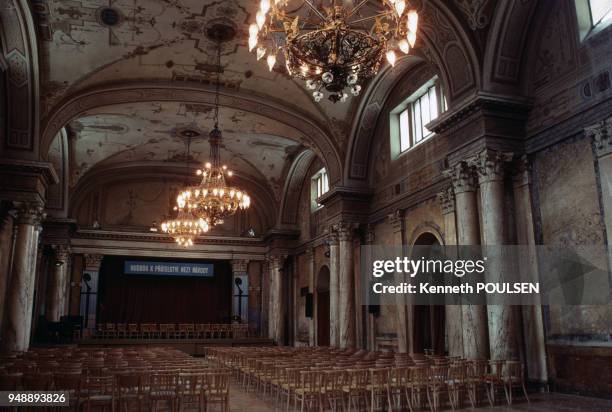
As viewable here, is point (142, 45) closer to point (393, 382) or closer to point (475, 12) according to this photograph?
point (475, 12)

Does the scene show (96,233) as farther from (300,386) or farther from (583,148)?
(583,148)

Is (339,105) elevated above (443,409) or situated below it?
above

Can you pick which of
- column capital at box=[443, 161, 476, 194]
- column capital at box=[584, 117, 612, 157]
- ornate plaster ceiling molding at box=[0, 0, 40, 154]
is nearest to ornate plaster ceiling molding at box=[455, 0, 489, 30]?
column capital at box=[443, 161, 476, 194]

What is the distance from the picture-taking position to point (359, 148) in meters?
15.2

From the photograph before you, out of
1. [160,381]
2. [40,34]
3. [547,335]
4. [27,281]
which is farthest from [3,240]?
[547,335]

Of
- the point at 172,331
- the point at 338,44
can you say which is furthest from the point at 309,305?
the point at 338,44

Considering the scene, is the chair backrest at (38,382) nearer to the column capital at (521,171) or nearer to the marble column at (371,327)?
the column capital at (521,171)

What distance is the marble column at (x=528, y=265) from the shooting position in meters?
8.73

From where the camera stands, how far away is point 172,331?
72.6ft

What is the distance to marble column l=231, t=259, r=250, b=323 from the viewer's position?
2309cm

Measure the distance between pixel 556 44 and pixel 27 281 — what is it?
479 inches

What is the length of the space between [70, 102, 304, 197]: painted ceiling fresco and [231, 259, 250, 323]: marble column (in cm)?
395

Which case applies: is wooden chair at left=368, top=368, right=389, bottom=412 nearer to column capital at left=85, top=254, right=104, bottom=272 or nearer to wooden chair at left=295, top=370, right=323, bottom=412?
wooden chair at left=295, top=370, right=323, bottom=412

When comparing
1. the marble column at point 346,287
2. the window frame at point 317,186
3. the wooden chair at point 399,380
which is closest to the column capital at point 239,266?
the window frame at point 317,186
